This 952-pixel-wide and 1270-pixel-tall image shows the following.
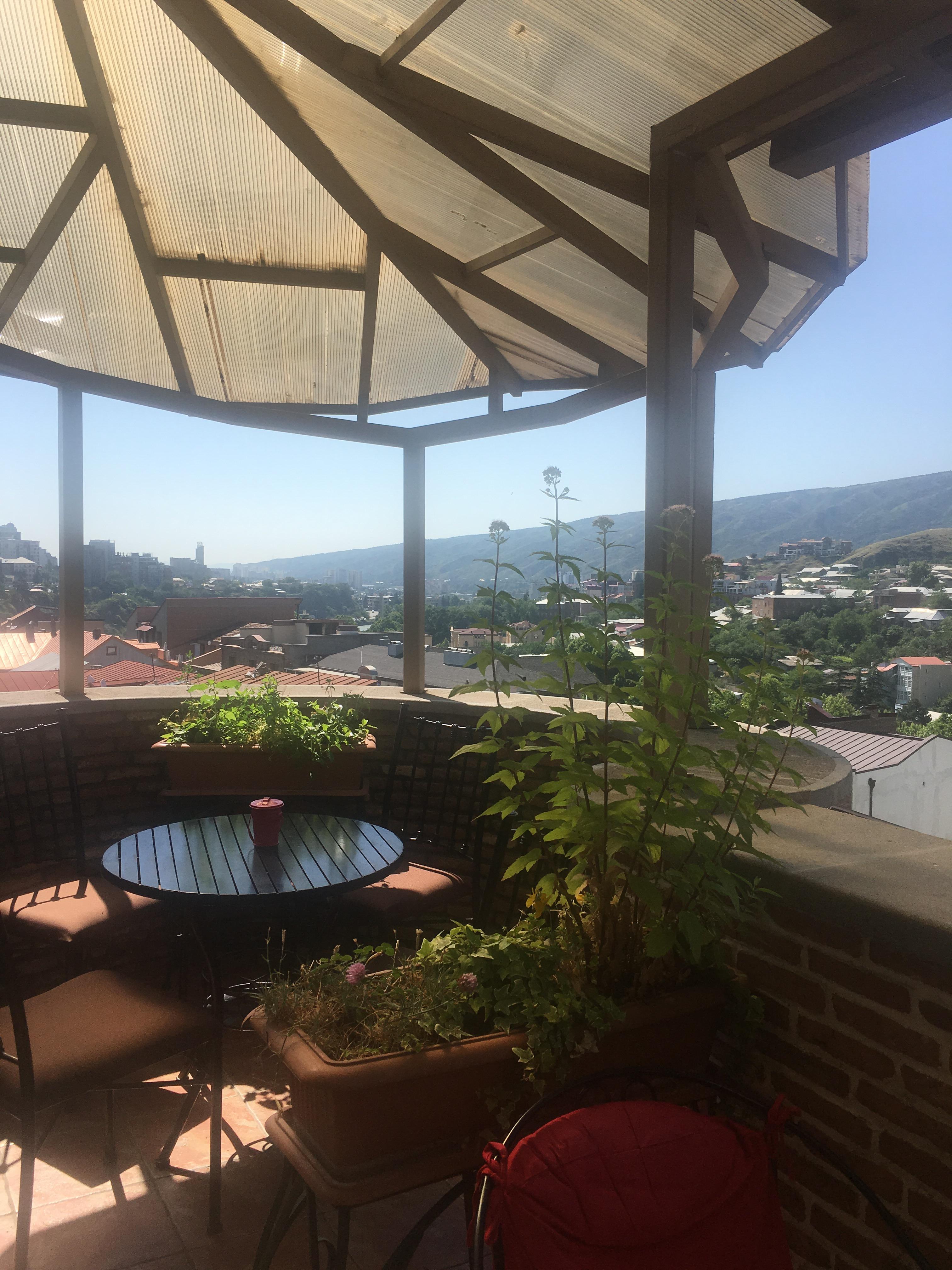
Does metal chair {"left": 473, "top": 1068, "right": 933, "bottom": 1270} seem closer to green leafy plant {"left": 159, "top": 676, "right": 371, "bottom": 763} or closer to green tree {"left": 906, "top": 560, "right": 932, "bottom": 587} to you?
green tree {"left": 906, "top": 560, "right": 932, "bottom": 587}

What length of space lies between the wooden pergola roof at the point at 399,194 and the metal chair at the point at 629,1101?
234 centimetres

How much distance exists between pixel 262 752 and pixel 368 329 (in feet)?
7.75

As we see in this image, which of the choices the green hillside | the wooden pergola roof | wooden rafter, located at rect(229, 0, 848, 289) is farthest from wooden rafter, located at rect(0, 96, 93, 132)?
the green hillside

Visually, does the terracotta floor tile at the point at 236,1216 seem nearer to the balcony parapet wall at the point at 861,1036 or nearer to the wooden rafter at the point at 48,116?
the balcony parapet wall at the point at 861,1036

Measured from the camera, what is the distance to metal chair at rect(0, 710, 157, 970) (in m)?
2.88

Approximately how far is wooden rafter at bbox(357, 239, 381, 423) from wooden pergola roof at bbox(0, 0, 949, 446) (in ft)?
0.07

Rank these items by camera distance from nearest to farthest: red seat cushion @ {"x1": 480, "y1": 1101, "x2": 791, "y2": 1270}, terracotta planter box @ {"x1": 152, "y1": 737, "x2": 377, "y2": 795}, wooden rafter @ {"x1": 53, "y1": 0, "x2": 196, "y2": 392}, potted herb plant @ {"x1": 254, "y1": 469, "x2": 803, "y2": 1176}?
1. red seat cushion @ {"x1": 480, "y1": 1101, "x2": 791, "y2": 1270}
2. potted herb plant @ {"x1": 254, "y1": 469, "x2": 803, "y2": 1176}
3. wooden rafter @ {"x1": 53, "y1": 0, "x2": 196, "y2": 392}
4. terracotta planter box @ {"x1": 152, "y1": 737, "x2": 377, "y2": 795}

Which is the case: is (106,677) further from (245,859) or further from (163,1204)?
(163,1204)

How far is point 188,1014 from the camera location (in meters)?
2.33

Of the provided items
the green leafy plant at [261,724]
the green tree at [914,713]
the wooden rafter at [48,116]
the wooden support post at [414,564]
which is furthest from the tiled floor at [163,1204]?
the wooden rafter at [48,116]

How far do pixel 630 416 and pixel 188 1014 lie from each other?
359 cm

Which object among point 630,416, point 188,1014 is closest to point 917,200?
point 630,416

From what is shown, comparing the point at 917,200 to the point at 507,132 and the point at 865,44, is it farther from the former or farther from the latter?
the point at 507,132

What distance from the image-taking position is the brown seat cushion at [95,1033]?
203 cm
